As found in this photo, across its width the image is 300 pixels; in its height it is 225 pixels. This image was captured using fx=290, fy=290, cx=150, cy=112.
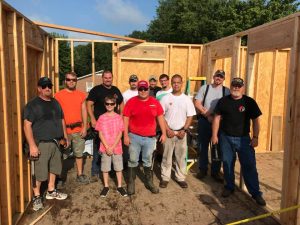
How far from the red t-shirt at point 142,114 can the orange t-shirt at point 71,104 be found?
807 millimetres

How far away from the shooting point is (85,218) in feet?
12.9

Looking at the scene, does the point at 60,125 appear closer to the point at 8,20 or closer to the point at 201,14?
the point at 8,20

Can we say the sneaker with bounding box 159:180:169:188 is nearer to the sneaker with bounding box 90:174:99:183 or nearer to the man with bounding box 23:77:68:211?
the sneaker with bounding box 90:174:99:183

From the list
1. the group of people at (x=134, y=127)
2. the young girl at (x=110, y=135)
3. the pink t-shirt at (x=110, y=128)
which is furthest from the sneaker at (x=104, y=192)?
the pink t-shirt at (x=110, y=128)

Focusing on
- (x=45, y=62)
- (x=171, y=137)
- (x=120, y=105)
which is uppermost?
(x=45, y=62)

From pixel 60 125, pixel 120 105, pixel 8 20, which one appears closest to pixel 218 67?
pixel 120 105

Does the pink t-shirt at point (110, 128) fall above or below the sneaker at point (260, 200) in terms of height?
above

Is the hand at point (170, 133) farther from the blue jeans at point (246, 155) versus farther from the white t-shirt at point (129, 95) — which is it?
the white t-shirt at point (129, 95)

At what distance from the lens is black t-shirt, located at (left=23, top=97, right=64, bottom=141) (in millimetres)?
3824

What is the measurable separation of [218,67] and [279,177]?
3.45 metres

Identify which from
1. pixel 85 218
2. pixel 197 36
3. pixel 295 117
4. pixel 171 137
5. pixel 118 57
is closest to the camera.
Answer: pixel 295 117

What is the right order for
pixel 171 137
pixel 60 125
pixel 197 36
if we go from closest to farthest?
pixel 60 125
pixel 171 137
pixel 197 36

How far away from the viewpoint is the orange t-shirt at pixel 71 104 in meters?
4.69

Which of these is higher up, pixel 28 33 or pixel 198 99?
pixel 28 33
